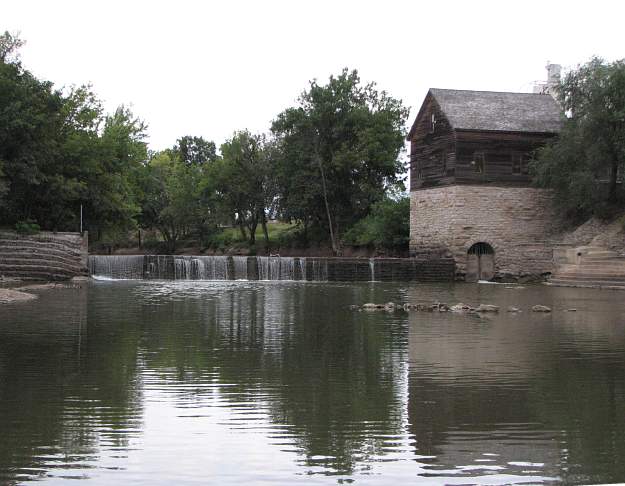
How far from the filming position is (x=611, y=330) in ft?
63.0

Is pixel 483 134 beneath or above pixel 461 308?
above

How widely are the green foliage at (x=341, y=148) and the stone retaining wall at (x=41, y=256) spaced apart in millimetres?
22032

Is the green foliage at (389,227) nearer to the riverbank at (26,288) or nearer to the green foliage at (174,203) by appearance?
the riverbank at (26,288)

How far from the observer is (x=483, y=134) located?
46.2 metres

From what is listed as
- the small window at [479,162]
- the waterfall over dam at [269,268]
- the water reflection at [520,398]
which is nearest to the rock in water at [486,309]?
the water reflection at [520,398]

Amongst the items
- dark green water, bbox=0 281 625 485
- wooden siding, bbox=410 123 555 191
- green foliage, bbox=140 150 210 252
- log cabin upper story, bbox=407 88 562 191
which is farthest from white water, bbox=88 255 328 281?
dark green water, bbox=0 281 625 485

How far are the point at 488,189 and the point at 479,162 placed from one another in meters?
1.60

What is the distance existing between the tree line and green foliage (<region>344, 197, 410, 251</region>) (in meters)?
0.09

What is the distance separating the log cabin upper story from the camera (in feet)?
151

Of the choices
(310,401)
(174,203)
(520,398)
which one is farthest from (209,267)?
(520,398)

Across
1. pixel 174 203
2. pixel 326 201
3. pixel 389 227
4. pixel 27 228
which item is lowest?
pixel 27 228

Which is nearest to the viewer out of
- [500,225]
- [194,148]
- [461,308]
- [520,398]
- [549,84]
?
[520,398]

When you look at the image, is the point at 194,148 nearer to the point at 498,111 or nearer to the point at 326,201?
the point at 326,201

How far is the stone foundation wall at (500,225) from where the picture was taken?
46250 millimetres
